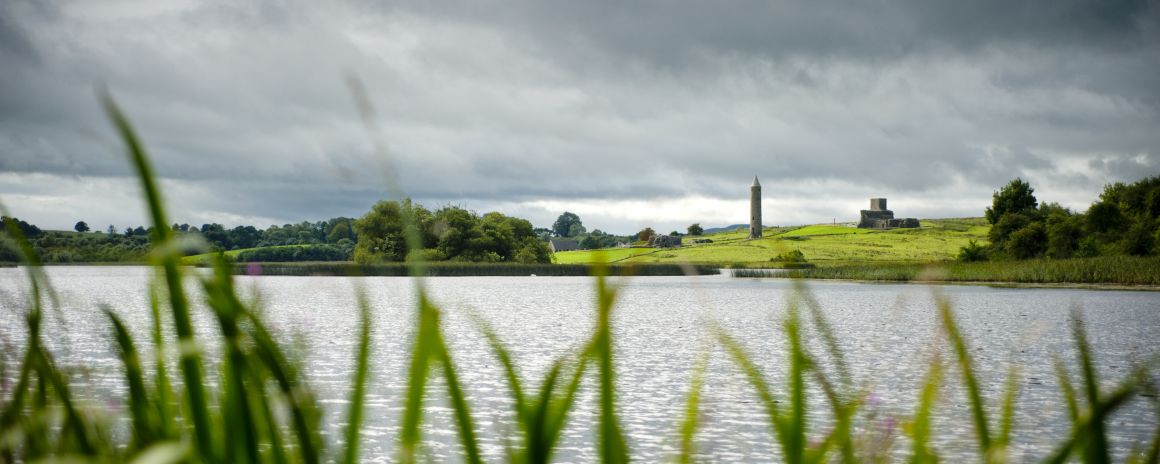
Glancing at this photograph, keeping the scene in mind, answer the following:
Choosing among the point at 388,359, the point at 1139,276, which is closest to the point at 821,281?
the point at 1139,276

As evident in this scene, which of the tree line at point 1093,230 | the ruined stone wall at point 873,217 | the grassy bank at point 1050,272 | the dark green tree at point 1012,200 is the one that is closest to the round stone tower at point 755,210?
the ruined stone wall at point 873,217

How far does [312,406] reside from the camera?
172 cm

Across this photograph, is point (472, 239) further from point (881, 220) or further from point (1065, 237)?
point (881, 220)

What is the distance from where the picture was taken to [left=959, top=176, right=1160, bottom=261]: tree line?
176ft

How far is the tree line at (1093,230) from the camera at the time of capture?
176 ft

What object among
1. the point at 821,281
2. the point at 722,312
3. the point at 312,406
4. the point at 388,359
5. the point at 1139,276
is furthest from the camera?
the point at 821,281

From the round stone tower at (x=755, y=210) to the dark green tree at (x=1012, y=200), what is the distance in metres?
64.4

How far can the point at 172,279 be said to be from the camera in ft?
3.12

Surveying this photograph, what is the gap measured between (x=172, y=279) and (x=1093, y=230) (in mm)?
67607

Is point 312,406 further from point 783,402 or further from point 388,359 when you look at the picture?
point 388,359

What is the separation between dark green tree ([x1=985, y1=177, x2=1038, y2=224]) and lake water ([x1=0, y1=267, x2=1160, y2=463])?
179 feet

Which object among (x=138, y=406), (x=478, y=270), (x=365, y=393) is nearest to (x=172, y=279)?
(x=365, y=393)

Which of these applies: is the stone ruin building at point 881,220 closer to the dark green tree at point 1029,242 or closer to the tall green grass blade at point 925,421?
the dark green tree at point 1029,242

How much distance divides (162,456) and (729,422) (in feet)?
26.8
